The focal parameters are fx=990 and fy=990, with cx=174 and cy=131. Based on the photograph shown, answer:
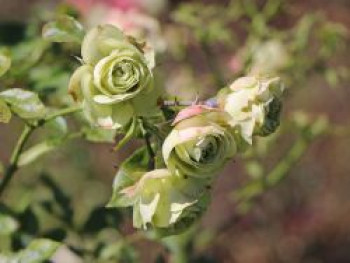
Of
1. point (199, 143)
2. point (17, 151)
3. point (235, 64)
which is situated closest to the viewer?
→ point (199, 143)

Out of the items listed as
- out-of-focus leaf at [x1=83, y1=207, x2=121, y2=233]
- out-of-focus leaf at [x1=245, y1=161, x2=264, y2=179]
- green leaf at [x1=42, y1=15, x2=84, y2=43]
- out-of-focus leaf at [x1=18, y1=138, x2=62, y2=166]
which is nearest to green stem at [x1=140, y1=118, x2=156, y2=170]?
green leaf at [x1=42, y1=15, x2=84, y2=43]

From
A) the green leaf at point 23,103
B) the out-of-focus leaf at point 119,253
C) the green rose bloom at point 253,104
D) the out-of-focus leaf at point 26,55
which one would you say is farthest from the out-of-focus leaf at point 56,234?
the green rose bloom at point 253,104

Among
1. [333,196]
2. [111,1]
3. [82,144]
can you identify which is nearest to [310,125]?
[111,1]

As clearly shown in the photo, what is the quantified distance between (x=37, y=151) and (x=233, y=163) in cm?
37

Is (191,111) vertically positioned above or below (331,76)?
below

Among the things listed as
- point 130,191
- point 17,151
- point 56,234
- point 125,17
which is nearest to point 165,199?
point 130,191

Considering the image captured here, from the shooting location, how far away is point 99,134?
1159 mm

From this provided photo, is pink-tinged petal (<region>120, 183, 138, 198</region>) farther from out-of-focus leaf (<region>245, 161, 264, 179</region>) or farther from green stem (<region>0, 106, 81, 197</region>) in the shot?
out-of-focus leaf (<region>245, 161, 264, 179</region>)

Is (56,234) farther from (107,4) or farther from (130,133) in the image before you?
(107,4)

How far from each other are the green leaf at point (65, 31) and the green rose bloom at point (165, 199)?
0.55 ft

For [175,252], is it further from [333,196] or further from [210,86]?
[333,196]

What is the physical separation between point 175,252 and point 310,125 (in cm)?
35

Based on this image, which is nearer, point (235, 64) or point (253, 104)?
point (253, 104)

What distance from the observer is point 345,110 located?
3721 mm
